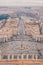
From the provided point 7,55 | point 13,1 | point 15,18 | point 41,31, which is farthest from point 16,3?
point 7,55

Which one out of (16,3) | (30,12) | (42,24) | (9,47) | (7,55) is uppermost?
(16,3)

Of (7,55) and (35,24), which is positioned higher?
(35,24)

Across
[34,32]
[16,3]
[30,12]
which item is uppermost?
[16,3]

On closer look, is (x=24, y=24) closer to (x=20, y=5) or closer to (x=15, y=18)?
(x=15, y=18)

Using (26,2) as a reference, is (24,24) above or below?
below

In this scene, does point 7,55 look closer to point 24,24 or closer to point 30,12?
point 24,24

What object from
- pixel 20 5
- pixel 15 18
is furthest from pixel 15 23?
pixel 20 5

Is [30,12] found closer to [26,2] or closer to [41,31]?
[26,2]
